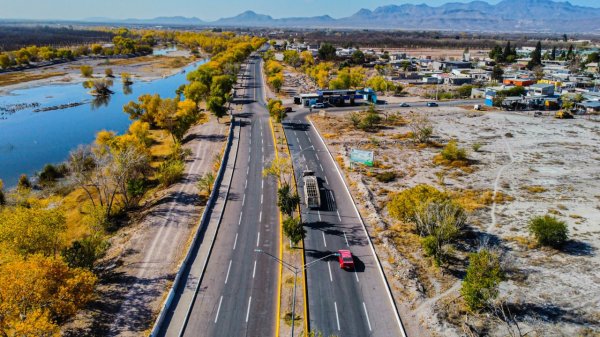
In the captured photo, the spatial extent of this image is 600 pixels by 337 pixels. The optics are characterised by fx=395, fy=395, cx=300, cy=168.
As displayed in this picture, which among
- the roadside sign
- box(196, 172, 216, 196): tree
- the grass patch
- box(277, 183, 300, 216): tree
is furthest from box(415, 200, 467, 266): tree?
the grass patch

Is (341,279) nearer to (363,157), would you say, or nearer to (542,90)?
(363,157)

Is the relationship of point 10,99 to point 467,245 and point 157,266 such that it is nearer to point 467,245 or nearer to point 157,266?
point 157,266

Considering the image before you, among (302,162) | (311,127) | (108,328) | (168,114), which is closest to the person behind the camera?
(108,328)

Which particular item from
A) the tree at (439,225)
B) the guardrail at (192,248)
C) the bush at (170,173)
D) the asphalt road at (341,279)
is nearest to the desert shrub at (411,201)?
the tree at (439,225)

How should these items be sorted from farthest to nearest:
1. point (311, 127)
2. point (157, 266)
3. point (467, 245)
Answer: point (311, 127) → point (467, 245) → point (157, 266)

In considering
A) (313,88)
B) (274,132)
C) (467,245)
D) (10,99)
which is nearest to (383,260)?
(467,245)

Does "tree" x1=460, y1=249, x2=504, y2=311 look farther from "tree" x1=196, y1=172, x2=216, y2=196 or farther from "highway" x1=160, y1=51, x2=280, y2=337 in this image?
"tree" x1=196, y1=172, x2=216, y2=196
